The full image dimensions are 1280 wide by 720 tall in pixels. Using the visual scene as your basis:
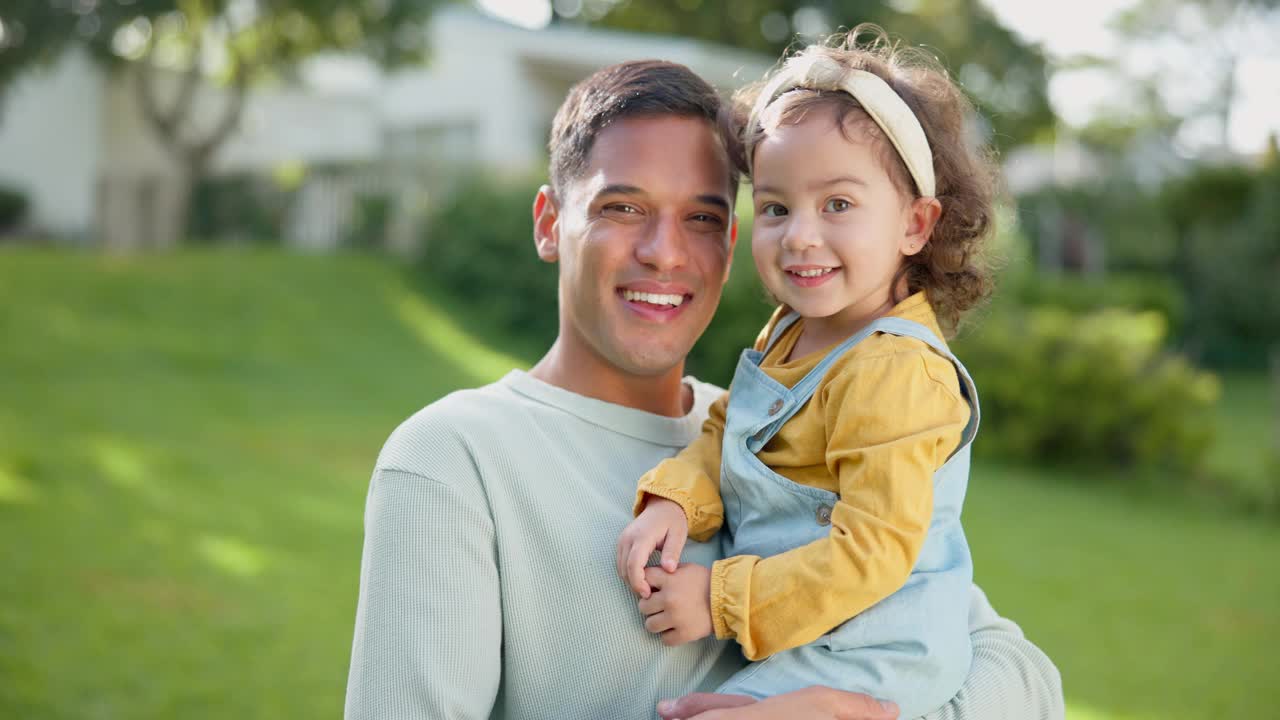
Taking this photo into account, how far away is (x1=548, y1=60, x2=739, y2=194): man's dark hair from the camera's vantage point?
8.20 feet

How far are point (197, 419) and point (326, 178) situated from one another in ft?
34.9

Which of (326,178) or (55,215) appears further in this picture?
(55,215)

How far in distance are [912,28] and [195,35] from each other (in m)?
15.9

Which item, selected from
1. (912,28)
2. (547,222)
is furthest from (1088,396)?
(912,28)

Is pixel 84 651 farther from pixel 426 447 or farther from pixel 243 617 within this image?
pixel 426 447

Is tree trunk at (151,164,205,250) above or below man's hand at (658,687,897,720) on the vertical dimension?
below

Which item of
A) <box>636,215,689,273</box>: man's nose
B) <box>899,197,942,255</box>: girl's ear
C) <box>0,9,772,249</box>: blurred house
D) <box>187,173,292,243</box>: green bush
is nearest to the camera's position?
<box>899,197,942,255</box>: girl's ear

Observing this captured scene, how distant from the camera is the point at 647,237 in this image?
2486 millimetres

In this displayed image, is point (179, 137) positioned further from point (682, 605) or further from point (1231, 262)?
point (682, 605)

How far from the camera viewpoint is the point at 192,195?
77.0ft

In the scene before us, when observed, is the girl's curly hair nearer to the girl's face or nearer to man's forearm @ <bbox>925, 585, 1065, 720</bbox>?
the girl's face

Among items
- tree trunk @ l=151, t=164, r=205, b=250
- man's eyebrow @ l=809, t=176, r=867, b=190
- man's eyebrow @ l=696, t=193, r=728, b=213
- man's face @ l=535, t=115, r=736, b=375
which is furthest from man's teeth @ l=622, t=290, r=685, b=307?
tree trunk @ l=151, t=164, r=205, b=250

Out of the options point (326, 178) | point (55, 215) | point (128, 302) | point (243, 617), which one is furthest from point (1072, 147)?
point (243, 617)

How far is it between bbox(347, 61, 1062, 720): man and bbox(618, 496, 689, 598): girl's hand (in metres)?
0.09
